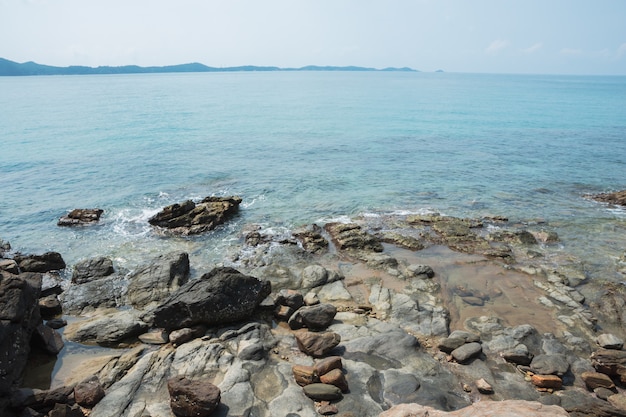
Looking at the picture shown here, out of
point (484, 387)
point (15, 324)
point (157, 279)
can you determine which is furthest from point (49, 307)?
point (484, 387)

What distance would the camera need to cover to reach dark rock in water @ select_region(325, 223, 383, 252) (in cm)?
2009

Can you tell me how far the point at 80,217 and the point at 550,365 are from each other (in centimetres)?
2497

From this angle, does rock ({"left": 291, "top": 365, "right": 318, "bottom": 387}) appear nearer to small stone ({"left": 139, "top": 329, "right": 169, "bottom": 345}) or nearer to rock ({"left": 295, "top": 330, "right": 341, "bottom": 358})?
rock ({"left": 295, "top": 330, "right": 341, "bottom": 358})

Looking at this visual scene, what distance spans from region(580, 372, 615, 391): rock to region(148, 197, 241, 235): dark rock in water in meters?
18.2

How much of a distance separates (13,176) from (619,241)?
43.0m

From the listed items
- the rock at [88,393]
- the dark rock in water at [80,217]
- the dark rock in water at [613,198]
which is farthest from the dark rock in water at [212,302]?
the dark rock in water at [613,198]

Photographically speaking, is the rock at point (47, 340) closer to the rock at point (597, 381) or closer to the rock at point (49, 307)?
the rock at point (49, 307)

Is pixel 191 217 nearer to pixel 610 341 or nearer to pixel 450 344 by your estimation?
pixel 450 344

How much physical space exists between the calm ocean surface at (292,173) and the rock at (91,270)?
1.07 meters

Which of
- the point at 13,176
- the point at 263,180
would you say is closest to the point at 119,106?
the point at 13,176

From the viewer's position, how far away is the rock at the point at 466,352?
11.5m

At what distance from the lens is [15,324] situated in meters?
11.2

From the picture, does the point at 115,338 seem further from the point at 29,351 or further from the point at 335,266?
the point at 335,266

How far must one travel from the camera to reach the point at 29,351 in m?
11.9
